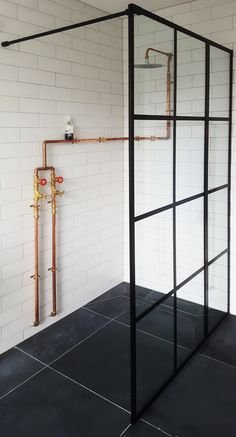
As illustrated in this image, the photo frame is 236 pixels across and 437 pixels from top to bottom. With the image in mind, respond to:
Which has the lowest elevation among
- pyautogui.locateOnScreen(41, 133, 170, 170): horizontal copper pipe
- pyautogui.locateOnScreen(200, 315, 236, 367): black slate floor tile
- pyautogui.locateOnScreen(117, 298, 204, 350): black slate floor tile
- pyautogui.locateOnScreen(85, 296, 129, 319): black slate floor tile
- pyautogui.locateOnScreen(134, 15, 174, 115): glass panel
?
pyautogui.locateOnScreen(200, 315, 236, 367): black slate floor tile

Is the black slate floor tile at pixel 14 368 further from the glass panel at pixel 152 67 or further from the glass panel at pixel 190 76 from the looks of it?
the glass panel at pixel 190 76

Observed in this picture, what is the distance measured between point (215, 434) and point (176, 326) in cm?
66

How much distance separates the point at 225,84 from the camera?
2.87 meters

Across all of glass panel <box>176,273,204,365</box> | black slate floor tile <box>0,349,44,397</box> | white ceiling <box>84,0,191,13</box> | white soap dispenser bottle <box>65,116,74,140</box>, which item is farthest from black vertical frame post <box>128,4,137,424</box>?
white ceiling <box>84,0,191,13</box>

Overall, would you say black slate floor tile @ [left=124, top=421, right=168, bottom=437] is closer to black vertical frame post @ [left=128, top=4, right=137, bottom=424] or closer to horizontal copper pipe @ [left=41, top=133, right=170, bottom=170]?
black vertical frame post @ [left=128, top=4, right=137, bottom=424]

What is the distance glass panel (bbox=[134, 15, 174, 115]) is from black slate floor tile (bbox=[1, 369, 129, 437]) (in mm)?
1628

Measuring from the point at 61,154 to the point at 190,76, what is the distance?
1109mm

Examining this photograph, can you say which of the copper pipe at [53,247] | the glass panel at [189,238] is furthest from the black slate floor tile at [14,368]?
the glass panel at [189,238]

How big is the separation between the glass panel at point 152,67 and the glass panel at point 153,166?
10 cm

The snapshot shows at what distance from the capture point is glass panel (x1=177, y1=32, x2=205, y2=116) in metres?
2.29

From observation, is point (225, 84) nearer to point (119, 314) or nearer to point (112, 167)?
point (112, 167)

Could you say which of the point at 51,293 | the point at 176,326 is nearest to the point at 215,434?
the point at 176,326

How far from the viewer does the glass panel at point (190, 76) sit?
2.29 meters

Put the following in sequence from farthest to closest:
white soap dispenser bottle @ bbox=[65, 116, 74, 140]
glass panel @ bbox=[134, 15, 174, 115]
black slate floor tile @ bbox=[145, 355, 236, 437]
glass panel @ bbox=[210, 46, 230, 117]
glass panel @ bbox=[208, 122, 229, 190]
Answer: white soap dispenser bottle @ bbox=[65, 116, 74, 140], glass panel @ bbox=[208, 122, 229, 190], glass panel @ bbox=[210, 46, 230, 117], black slate floor tile @ bbox=[145, 355, 236, 437], glass panel @ bbox=[134, 15, 174, 115]
